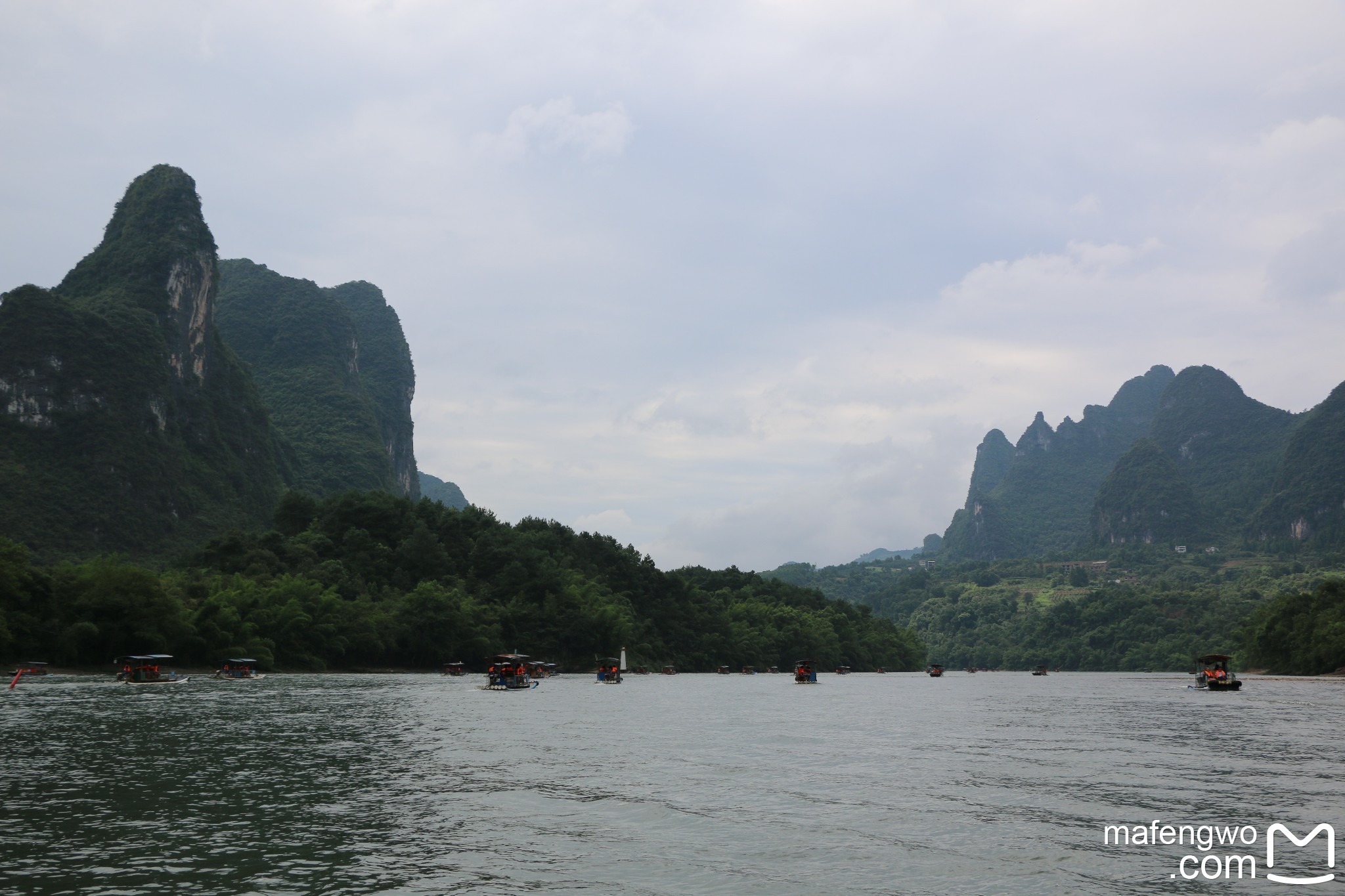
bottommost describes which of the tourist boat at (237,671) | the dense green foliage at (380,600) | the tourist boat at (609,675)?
the tourist boat at (609,675)

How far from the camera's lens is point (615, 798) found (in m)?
31.8

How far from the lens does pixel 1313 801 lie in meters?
31.2

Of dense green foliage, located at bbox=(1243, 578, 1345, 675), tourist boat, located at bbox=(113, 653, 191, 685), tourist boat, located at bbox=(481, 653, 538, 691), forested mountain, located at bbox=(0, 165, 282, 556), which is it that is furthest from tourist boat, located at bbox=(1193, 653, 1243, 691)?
forested mountain, located at bbox=(0, 165, 282, 556)

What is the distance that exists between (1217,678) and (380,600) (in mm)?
98635

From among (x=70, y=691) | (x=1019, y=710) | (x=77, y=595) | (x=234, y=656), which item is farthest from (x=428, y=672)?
(x=1019, y=710)

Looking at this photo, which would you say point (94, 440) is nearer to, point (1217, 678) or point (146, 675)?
point (146, 675)

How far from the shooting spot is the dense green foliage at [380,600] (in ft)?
291

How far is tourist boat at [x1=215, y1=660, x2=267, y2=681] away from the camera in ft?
296

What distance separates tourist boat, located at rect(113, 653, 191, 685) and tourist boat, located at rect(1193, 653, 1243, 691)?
96.1 m

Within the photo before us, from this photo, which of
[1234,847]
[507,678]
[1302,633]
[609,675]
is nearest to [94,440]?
[609,675]

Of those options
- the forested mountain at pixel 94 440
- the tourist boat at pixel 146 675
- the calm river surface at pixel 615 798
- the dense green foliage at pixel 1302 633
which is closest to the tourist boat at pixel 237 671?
the tourist boat at pixel 146 675

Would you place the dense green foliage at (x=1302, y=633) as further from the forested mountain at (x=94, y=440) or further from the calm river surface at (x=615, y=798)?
the forested mountain at (x=94, y=440)

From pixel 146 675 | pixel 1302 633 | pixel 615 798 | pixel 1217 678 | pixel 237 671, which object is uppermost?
pixel 1302 633

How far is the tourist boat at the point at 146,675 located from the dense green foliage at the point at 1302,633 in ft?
426
